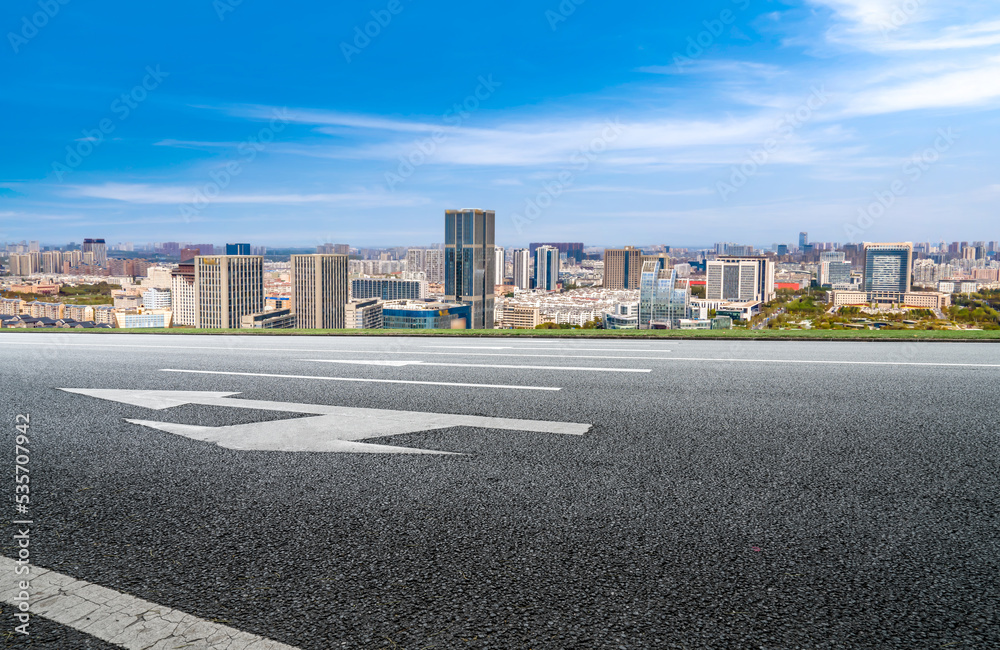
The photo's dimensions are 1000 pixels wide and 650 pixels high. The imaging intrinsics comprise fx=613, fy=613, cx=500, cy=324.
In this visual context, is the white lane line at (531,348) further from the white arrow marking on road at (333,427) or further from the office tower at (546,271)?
the office tower at (546,271)

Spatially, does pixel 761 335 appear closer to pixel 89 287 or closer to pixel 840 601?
pixel 840 601

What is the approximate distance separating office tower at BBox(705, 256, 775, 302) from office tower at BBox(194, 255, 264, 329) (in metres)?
49.1

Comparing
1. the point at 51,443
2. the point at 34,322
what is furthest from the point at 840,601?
the point at 34,322

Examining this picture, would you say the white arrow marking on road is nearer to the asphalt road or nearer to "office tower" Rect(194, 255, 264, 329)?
the asphalt road

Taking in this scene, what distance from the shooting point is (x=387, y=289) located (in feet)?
320

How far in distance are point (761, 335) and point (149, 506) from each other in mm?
9889

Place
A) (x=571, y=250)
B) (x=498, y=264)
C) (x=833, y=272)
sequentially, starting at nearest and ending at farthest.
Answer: (x=833, y=272), (x=498, y=264), (x=571, y=250)

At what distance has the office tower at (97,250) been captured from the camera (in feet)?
156

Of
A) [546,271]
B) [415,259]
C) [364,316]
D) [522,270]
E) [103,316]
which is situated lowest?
[364,316]

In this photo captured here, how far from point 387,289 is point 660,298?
6978cm

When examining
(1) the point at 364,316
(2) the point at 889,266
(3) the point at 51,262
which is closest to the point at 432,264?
(1) the point at 364,316

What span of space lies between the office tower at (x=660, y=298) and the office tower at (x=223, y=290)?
2879cm

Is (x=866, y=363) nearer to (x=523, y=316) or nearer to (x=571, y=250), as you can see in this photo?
(x=523, y=316)

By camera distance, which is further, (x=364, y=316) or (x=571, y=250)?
(x=571, y=250)
